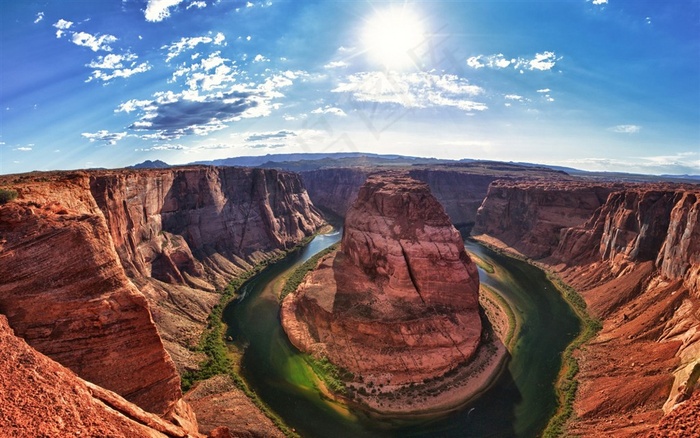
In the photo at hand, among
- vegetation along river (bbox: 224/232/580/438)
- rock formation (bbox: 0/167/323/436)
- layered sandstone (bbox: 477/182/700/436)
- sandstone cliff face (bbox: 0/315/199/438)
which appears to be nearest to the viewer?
sandstone cliff face (bbox: 0/315/199/438)

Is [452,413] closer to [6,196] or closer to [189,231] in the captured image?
[6,196]

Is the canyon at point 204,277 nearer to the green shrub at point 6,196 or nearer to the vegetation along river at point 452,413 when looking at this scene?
the green shrub at point 6,196

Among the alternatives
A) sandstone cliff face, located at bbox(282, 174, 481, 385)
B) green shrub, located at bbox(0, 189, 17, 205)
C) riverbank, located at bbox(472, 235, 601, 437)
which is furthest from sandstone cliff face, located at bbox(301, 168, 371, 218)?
green shrub, located at bbox(0, 189, 17, 205)

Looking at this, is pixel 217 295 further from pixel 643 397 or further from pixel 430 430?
pixel 643 397

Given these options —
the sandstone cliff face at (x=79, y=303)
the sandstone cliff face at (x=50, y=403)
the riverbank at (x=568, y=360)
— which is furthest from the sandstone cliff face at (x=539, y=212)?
the sandstone cliff face at (x=50, y=403)

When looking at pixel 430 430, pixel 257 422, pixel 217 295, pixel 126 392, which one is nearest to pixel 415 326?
pixel 430 430

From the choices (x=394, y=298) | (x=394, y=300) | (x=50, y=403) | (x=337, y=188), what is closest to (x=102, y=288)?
(x=50, y=403)

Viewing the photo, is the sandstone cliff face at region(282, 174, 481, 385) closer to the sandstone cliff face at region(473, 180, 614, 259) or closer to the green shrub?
the green shrub
